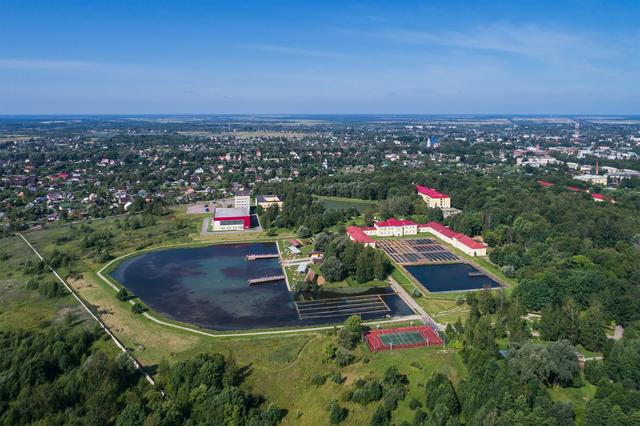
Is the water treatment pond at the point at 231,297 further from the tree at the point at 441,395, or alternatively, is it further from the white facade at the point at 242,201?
the white facade at the point at 242,201

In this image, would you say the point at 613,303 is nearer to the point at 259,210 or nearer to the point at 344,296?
the point at 344,296

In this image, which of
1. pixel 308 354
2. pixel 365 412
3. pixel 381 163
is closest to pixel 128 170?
pixel 381 163

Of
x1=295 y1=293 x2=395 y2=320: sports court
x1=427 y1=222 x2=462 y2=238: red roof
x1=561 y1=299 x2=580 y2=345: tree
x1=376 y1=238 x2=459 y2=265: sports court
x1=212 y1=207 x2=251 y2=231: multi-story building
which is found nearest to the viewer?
x1=561 y1=299 x2=580 y2=345: tree

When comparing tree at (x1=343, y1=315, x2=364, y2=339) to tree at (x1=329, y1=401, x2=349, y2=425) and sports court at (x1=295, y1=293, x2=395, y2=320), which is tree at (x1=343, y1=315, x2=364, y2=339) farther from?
tree at (x1=329, y1=401, x2=349, y2=425)

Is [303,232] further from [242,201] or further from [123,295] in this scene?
[123,295]

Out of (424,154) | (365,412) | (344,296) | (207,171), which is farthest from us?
(424,154)

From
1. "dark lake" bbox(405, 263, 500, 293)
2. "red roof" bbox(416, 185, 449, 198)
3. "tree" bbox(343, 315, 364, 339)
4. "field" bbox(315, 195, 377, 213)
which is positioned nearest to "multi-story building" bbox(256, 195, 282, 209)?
"field" bbox(315, 195, 377, 213)
